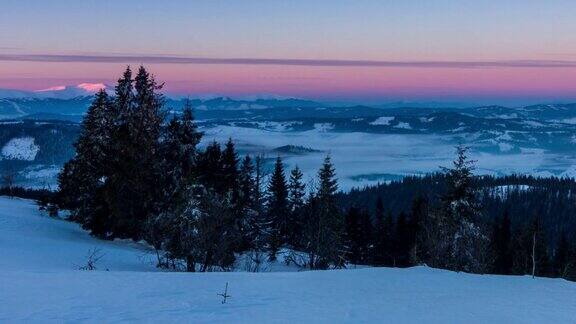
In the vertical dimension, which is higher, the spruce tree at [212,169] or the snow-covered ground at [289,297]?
the snow-covered ground at [289,297]

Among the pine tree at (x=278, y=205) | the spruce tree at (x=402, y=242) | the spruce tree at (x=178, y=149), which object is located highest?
the spruce tree at (x=178, y=149)

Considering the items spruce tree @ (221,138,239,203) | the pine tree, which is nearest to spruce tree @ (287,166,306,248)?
the pine tree

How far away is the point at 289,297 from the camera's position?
46.6 ft

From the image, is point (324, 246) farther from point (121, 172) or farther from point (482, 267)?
point (121, 172)

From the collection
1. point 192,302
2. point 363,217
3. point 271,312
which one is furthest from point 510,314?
point 363,217

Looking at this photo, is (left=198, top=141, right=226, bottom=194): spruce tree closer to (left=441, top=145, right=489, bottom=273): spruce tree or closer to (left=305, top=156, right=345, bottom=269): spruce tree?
(left=305, top=156, right=345, bottom=269): spruce tree

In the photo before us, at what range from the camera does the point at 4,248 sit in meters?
25.2

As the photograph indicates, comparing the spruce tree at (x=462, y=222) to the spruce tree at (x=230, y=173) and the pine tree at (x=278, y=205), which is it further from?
the pine tree at (x=278, y=205)

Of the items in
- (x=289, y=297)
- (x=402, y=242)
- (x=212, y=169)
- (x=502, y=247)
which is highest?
(x=289, y=297)

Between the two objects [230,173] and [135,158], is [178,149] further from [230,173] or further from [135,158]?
[230,173]

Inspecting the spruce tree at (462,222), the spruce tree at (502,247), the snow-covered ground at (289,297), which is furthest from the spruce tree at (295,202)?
the snow-covered ground at (289,297)

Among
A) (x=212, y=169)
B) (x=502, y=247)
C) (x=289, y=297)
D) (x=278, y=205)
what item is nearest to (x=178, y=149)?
(x=212, y=169)

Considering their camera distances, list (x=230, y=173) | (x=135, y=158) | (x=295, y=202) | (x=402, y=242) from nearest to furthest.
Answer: (x=135, y=158) < (x=230, y=173) < (x=295, y=202) < (x=402, y=242)

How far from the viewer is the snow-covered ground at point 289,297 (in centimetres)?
1222
